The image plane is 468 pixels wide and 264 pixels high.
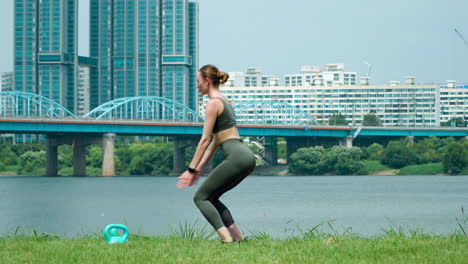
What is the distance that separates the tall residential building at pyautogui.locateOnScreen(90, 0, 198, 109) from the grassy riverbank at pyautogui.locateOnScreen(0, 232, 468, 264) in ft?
588

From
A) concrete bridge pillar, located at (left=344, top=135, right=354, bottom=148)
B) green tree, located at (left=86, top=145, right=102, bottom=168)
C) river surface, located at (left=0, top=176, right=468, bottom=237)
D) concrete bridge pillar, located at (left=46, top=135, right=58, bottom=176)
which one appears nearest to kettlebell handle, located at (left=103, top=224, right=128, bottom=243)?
river surface, located at (left=0, top=176, right=468, bottom=237)

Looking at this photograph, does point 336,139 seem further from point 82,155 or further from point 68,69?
point 68,69

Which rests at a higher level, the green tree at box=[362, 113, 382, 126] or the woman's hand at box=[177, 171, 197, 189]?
the woman's hand at box=[177, 171, 197, 189]

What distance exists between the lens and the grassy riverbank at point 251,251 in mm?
9742

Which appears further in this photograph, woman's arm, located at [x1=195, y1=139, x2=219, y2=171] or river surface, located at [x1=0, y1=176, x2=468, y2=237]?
river surface, located at [x1=0, y1=176, x2=468, y2=237]

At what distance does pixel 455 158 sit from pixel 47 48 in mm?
105726

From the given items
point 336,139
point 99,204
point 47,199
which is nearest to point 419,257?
point 99,204

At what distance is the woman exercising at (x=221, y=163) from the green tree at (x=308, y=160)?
9846 centimetres

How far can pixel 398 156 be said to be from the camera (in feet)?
357

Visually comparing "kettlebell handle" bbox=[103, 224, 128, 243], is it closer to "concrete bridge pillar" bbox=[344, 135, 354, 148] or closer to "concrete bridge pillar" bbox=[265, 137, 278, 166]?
"concrete bridge pillar" bbox=[344, 135, 354, 148]

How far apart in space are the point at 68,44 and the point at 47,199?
134319 millimetres

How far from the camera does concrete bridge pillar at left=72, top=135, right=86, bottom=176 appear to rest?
105 meters

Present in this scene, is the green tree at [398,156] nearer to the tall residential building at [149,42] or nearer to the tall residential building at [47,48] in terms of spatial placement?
the tall residential building at [149,42]

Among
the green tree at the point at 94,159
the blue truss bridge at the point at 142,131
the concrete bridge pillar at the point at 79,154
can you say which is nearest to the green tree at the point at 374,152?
the blue truss bridge at the point at 142,131
